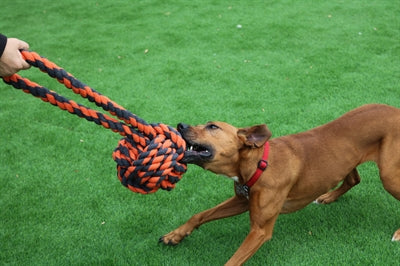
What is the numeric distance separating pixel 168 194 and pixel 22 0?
29.5 feet

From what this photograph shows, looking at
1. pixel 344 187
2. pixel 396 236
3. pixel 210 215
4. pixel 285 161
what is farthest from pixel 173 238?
pixel 396 236

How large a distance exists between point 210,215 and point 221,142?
78cm

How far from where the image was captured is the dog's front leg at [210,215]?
11.8ft

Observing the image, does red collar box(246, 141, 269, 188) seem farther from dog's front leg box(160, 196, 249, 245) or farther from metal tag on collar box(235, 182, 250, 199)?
dog's front leg box(160, 196, 249, 245)

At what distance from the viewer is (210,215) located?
3605 millimetres

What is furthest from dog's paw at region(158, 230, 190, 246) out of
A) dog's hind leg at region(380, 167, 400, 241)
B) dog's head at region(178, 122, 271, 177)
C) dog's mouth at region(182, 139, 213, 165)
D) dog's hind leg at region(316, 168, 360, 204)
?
dog's hind leg at region(380, 167, 400, 241)

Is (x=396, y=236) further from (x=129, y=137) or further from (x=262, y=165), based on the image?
(x=129, y=137)

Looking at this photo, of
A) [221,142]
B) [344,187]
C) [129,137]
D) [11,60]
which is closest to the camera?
[11,60]

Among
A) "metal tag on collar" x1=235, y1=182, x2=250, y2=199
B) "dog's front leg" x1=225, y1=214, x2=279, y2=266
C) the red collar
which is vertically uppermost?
the red collar

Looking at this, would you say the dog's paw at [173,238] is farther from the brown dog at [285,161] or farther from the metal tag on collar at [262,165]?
the metal tag on collar at [262,165]

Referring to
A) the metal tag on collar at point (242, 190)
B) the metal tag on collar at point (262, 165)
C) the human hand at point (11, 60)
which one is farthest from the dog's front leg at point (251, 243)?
the human hand at point (11, 60)

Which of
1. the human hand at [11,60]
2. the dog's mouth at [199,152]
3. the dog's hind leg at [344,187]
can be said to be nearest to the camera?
the human hand at [11,60]

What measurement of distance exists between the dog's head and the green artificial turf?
0.87 metres

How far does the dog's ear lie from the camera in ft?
10.2
